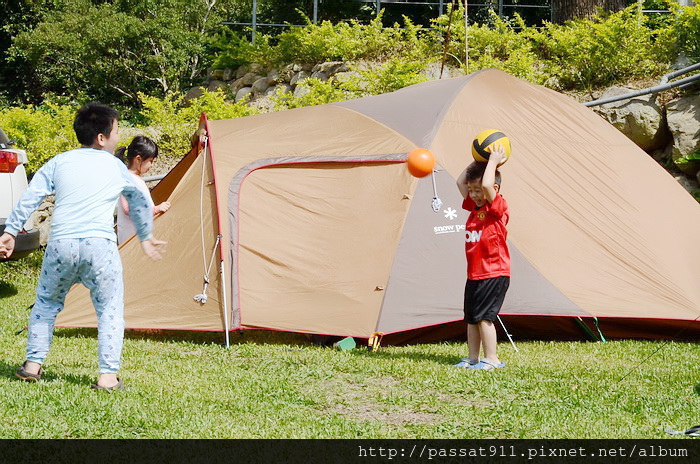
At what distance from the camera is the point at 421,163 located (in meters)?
5.86

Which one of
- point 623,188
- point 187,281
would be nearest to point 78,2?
point 187,281

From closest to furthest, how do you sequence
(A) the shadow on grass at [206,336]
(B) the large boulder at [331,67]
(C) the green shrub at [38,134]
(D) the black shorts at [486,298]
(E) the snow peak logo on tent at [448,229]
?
(D) the black shorts at [486,298]
(E) the snow peak logo on tent at [448,229]
(A) the shadow on grass at [206,336]
(C) the green shrub at [38,134]
(B) the large boulder at [331,67]

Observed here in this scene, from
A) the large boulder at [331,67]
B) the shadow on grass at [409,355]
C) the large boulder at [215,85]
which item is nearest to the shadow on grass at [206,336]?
the shadow on grass at [409,355]

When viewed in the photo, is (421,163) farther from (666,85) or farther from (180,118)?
(180,118)

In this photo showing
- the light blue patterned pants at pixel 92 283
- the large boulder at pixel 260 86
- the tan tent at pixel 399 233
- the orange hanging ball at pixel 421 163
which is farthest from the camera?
the large boulder at pixel 260 86

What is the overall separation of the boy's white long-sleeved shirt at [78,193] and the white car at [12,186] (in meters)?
3.34

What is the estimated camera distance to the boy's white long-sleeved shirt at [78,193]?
4559 mm

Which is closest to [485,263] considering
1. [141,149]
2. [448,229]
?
[448,229]

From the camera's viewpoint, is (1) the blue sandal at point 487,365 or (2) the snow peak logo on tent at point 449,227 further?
(2) the snow peak logo on tent at point 449,227

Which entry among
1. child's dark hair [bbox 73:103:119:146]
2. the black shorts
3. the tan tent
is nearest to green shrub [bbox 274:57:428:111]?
the tan tent

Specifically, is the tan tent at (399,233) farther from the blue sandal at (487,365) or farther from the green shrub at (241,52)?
the green shrub at (241,52)

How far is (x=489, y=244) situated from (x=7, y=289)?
20.2 ft

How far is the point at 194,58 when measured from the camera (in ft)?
55.9

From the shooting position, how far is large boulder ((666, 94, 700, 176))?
9812 mm
